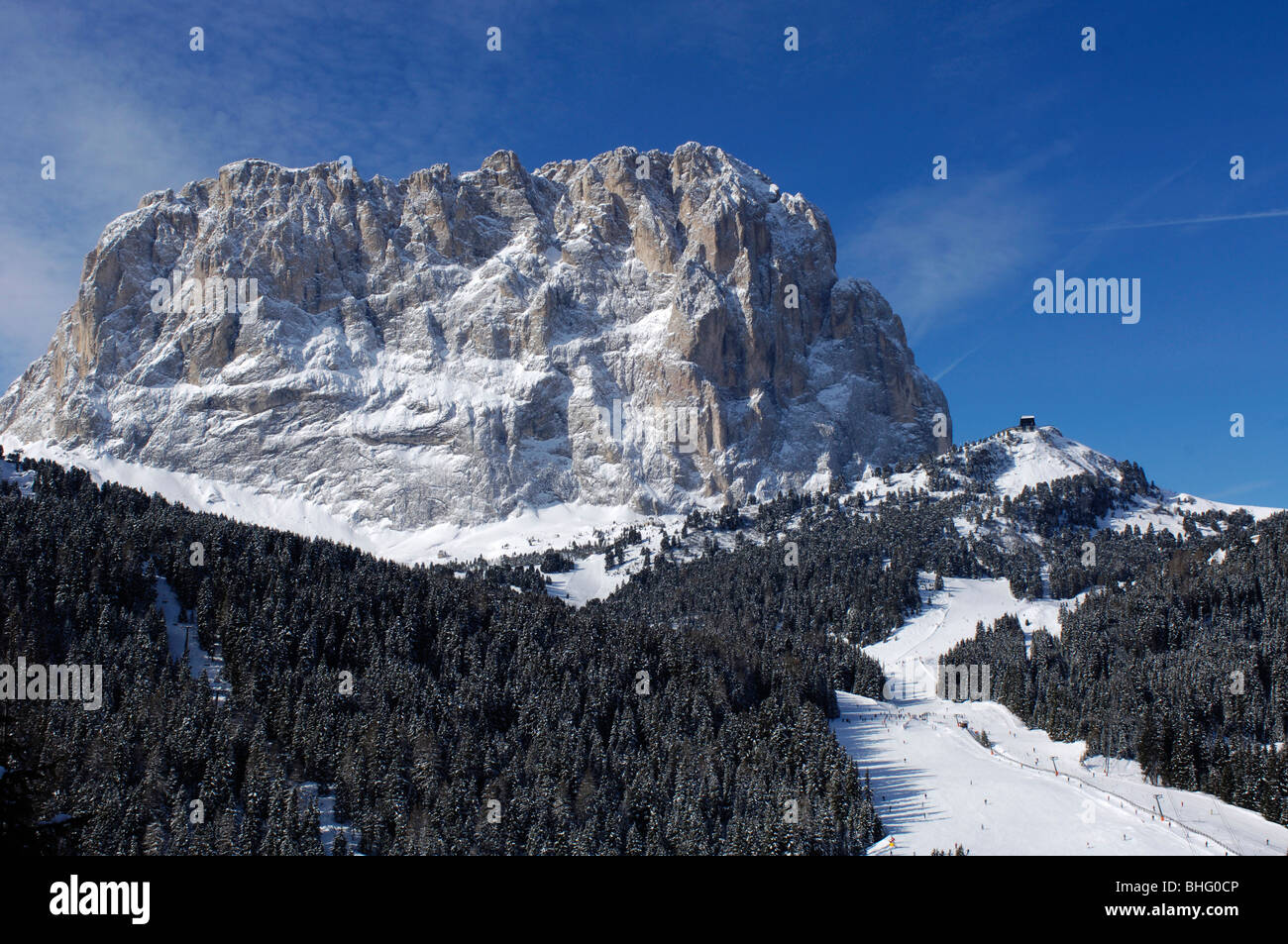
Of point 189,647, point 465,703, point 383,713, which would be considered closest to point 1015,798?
point 465,703

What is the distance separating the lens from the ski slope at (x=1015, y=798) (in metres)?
84.1

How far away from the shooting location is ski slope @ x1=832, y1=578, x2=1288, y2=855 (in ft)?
276

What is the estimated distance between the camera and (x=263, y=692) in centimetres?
10744

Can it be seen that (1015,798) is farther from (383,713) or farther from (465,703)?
(383,713)

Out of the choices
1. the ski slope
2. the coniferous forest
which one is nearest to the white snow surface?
the coniferous forest

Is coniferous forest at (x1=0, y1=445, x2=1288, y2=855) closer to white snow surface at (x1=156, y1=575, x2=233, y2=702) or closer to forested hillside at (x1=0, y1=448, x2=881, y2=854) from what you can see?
forested hillside at (x1=0, y1=448, x2=881, y2=854)

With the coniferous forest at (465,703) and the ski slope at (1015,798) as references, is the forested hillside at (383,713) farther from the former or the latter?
the ski slope at (1015,798)

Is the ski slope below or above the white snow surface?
below

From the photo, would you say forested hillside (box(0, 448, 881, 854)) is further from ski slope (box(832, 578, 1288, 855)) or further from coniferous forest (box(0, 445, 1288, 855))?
ski slope (box(832, 578, 1288, 855))

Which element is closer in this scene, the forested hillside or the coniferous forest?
the forested hillside

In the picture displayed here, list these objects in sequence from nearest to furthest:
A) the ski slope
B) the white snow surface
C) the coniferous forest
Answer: the coniferous forest < the ski slope < the white snow surface

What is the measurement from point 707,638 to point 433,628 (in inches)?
1890

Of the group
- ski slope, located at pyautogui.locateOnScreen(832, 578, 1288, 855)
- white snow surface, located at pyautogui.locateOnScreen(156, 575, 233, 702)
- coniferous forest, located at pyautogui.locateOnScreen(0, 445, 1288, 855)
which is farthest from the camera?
white snow surface, located at pyautogui.locateOnScreen(156, 575, 233, 702)
